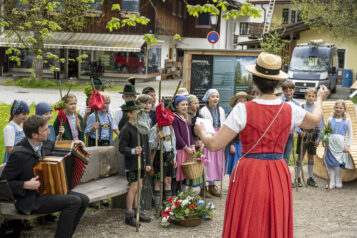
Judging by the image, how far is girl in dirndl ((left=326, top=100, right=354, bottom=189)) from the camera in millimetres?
8656

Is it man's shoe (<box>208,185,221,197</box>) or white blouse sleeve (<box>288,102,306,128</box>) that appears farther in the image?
man's shoe (<box>208,185,221,197</box>)

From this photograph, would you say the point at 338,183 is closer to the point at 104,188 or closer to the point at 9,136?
the point at 104,188

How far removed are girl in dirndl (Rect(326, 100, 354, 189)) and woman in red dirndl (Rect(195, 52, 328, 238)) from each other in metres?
4.94

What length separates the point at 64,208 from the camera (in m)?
5.18

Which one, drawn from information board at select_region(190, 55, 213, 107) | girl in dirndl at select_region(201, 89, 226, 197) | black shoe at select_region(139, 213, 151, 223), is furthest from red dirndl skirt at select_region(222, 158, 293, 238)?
information board at select_region(190, 55, 213, 107)

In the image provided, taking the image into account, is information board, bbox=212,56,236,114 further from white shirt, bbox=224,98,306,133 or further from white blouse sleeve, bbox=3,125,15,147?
white shirt, bbox=224,98,306,133

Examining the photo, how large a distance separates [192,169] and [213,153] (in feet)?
3.57

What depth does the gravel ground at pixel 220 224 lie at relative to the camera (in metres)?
6.11

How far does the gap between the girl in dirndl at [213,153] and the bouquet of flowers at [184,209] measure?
1.40m

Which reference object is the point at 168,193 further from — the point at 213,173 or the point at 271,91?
the point at 271,91

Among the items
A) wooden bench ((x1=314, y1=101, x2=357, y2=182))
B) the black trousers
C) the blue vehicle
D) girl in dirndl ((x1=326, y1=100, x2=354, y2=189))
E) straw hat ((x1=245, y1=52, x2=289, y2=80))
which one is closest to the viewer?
straw hat ((x1=245, y1=52, x2=289, y2=80))

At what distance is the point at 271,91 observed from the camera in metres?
3.97

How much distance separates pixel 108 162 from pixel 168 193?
102cm

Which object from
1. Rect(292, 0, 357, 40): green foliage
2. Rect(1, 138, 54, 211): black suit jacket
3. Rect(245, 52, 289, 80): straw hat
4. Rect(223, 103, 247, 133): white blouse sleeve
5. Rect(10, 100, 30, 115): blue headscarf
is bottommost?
Rect(1, 138, 54, 211): black suit jacket
